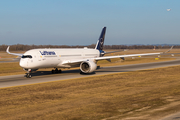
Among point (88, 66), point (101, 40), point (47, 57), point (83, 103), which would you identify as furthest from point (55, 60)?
point (83, 103)

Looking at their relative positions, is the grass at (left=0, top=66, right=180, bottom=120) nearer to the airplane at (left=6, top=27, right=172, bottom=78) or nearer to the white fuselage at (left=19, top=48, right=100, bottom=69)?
the white fuselage at (left=19, top=48, right=100, bottom=69)

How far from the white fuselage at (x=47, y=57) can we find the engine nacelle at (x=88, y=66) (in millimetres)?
2111

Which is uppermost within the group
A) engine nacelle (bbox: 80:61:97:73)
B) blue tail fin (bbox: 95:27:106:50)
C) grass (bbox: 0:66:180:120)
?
blue tail fin (bbox: 95:27:106:50)

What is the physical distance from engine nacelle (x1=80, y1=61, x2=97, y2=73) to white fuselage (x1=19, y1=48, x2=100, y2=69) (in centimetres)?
211

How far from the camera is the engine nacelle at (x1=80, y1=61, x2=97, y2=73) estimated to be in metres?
36.8

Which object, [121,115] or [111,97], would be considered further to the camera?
[111,97]

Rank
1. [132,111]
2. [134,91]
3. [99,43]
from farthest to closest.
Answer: [99,43] → [134,91] → [132,111]

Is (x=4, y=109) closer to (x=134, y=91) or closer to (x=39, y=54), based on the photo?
(x=134, y=91)

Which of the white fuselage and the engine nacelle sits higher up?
the white fuselage

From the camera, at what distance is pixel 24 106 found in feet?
57.2

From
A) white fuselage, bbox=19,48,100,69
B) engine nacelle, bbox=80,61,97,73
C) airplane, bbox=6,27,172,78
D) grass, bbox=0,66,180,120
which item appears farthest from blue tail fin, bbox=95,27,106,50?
grass, bbox=0,66,180,120

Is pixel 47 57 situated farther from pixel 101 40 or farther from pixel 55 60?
pixel 101 40

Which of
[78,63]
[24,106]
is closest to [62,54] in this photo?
[78,63]

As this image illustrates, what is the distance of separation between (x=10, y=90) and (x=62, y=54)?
1551 cm
